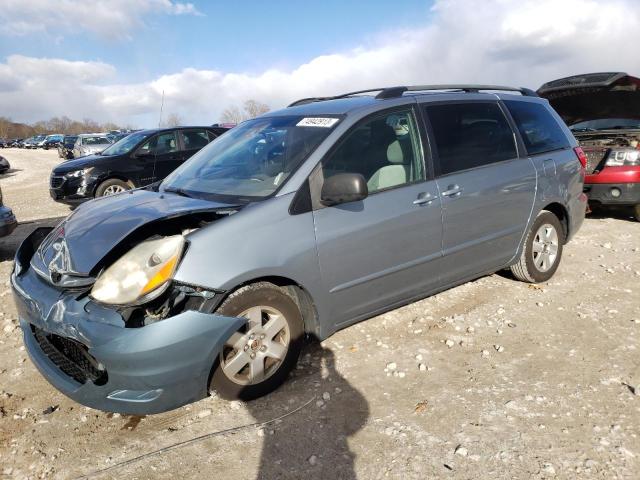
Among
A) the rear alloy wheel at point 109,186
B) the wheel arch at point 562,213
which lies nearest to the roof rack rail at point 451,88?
the wheel arch at point 562,213

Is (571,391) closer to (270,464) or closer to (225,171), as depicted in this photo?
(270,464)

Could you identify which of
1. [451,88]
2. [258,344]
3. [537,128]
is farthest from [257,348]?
[537,128]

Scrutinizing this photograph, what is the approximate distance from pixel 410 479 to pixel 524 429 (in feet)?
2.42

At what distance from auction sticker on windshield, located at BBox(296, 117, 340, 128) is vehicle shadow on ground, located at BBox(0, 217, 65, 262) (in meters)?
3.62

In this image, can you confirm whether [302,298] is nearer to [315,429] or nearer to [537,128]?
[315,429]

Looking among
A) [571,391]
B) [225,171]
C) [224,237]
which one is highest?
[225,171]

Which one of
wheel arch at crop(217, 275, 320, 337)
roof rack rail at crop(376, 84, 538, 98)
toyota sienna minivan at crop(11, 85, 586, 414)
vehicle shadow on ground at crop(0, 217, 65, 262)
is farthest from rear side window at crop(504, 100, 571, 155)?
vehicle shadow on ground at crop(0, 217, 65, 262)

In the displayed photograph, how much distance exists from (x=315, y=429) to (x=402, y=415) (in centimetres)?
50

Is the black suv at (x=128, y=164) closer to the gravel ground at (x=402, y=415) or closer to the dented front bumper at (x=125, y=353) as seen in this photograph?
the gravel ground at (x=402, y=415)

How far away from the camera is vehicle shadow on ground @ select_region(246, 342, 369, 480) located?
229 centimetres

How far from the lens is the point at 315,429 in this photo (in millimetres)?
2580

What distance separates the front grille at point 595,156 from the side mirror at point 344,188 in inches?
212

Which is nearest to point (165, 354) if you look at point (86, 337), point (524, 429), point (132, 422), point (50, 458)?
point (86, 337)

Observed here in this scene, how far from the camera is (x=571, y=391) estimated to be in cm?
285
